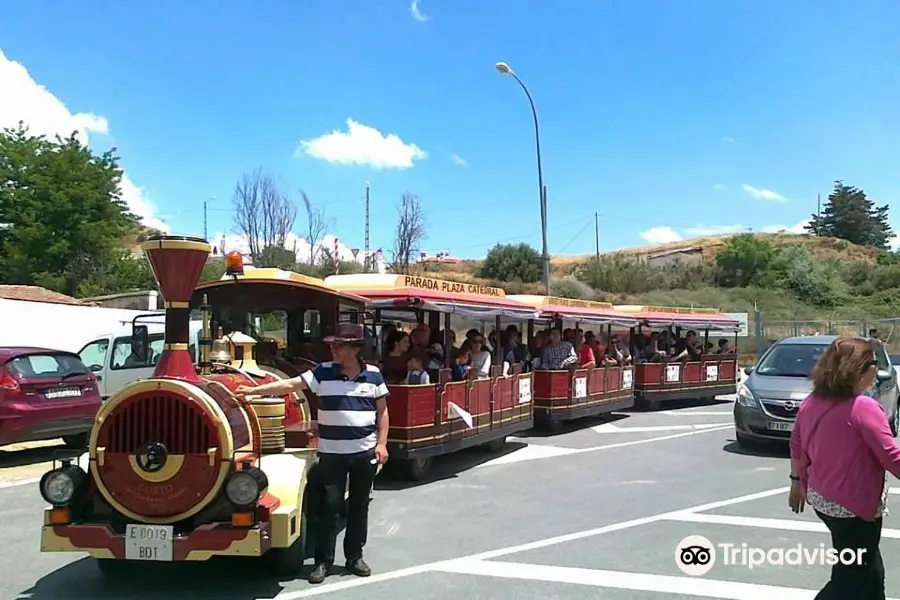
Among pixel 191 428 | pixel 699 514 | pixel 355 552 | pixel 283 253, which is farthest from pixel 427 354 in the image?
pixel 283 253

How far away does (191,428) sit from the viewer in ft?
16.5

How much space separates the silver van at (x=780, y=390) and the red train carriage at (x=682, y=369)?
17.0 feet

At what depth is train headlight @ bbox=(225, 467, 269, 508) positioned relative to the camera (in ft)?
16.1

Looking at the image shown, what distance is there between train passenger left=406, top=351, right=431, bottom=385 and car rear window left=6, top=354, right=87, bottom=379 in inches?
193

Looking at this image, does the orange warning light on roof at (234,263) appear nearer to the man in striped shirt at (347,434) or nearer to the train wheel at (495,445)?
the man in striped shirt at (347,434)

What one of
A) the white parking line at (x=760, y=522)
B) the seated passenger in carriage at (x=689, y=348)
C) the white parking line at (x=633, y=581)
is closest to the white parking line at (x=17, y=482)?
the white parking line at (x=633, y=581)

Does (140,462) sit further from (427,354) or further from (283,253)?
(283,253)

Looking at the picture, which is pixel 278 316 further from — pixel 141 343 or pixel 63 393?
pixel 63 393

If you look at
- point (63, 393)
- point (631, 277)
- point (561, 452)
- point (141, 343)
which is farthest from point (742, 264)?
point (141, 343)

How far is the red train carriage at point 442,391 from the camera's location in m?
9.13

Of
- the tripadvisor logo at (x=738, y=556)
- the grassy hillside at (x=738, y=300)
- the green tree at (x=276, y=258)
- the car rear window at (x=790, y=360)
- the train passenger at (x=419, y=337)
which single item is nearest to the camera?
the tripadvisor logo at (x=738, y=556)

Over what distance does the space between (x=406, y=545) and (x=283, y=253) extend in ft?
125

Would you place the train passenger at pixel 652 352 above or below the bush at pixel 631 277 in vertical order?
below

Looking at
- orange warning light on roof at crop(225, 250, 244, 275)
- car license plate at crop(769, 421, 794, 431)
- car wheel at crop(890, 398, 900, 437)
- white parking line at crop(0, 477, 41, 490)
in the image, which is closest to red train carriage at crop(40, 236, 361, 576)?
orange warning light on roof at crop(225, 250, 244, 275)
